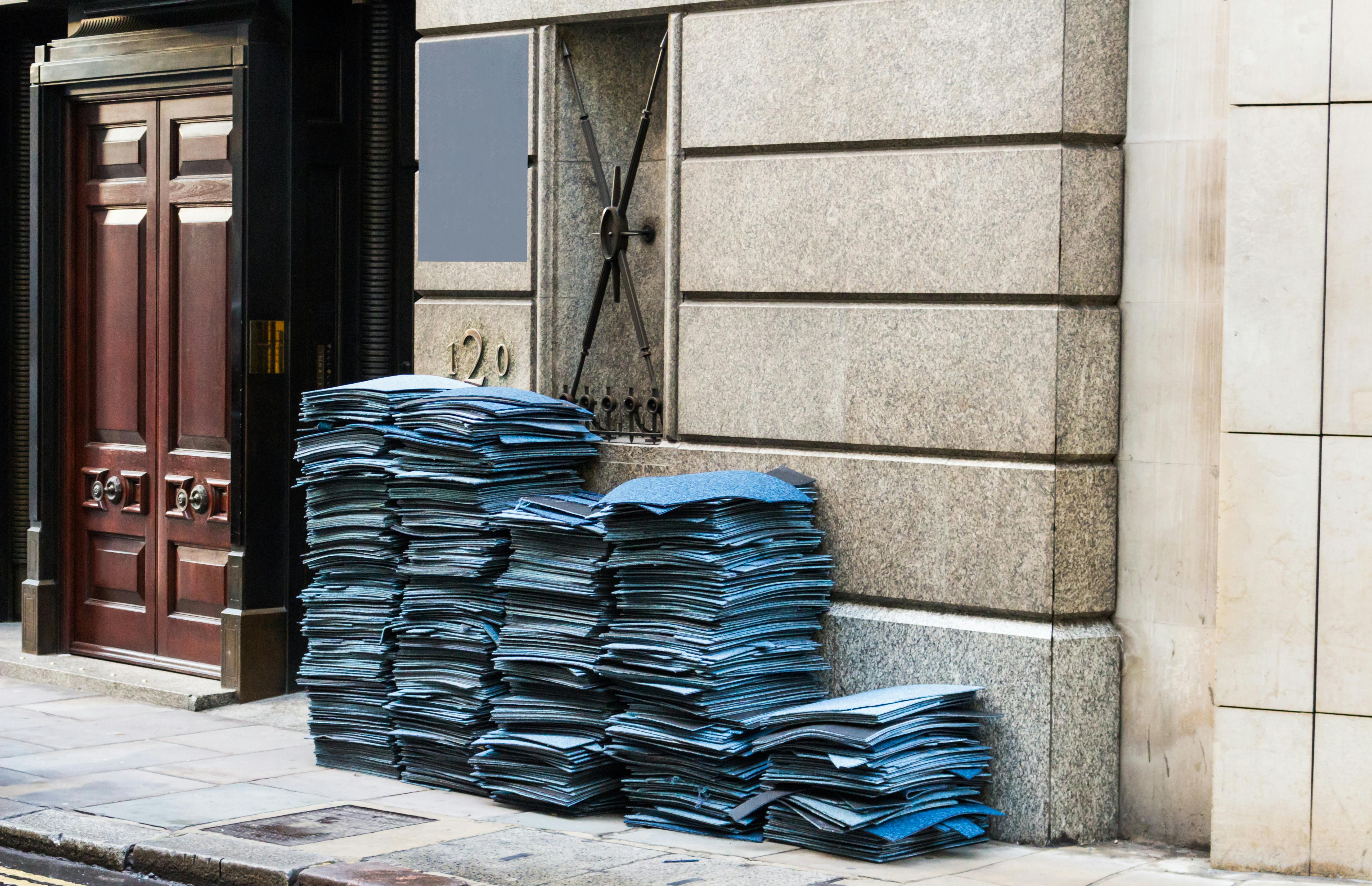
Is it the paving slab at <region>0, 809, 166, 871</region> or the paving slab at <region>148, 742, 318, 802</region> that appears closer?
the paving slab at <region>0, 809, 166, 871</region>

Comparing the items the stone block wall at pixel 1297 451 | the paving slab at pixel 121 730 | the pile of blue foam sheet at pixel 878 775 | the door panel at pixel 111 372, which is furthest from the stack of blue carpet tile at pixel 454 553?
the door panel at pixel 111 372

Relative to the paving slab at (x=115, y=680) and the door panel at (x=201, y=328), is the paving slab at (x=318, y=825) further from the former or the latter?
the door panel at (x=201, y=328)

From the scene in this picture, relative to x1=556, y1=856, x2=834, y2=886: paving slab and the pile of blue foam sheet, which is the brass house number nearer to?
the pile of blue foam sheet

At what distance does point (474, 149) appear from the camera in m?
9.03

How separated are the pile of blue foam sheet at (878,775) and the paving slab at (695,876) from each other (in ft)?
1.07

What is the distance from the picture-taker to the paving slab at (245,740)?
875cm

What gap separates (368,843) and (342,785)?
1.24 m

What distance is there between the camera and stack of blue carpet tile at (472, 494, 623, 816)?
736 centimetres


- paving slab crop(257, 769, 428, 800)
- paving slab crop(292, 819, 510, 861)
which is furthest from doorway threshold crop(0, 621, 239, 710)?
paving slab crop(292, 819, 510, 861)

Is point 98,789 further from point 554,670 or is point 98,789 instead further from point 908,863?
point 908,863

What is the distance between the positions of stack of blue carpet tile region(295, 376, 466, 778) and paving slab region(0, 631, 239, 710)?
154cm

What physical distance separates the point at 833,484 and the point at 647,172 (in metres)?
2.08

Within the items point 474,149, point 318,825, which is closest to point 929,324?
point 474,149

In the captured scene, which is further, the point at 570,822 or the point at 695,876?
the point at 570,822
